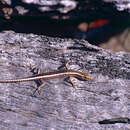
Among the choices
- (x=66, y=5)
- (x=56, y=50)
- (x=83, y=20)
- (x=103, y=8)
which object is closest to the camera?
(x=56, y=50)

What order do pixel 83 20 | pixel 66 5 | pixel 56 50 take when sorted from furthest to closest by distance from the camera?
pixel 83 20, pixel 66 5, pixel 56 50

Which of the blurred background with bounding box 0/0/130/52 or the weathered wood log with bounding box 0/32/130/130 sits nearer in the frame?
the weathered wood log with bounding box 0/32/130/130

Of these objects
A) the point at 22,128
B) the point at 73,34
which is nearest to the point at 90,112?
the point at 22,128

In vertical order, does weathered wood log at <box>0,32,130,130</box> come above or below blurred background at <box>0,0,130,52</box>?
below

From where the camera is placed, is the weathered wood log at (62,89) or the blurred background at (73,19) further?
the blurred background at (73,19)

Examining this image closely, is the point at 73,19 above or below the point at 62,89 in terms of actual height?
above

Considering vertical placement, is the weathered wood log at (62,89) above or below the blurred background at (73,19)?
below

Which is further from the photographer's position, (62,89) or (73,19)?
(73,19)

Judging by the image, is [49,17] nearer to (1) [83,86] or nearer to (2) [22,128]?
(1) [83,86]
